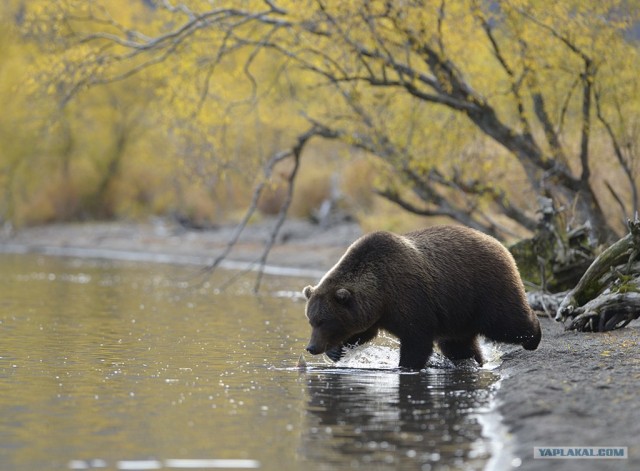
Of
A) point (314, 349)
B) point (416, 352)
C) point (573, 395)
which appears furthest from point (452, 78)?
point (573, 395)

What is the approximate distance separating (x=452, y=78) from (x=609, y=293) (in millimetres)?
5776

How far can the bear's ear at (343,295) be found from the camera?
10094 mm

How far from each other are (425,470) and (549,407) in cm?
174

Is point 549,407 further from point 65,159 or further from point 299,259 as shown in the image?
point 65,159

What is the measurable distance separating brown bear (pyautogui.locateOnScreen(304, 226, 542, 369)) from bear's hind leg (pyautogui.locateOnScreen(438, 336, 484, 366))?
0.06 feet

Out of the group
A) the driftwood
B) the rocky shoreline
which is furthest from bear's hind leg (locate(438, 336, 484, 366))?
the driftwood

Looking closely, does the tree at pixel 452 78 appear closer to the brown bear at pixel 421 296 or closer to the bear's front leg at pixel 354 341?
the brown bear at pixel 421 296

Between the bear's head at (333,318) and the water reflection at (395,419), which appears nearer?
the water reflection at (395,419)

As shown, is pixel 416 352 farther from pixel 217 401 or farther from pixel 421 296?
pixel 217 401

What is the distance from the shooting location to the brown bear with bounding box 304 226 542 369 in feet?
33.6

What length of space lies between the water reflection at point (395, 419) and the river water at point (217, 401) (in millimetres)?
13

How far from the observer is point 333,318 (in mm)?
10188

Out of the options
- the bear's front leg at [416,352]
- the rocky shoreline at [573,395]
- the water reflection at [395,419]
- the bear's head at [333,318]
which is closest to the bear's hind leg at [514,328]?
the rocky shoreline at [573,395]

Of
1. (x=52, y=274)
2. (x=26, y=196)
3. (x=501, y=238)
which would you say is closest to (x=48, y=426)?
(x=501, y=238)
